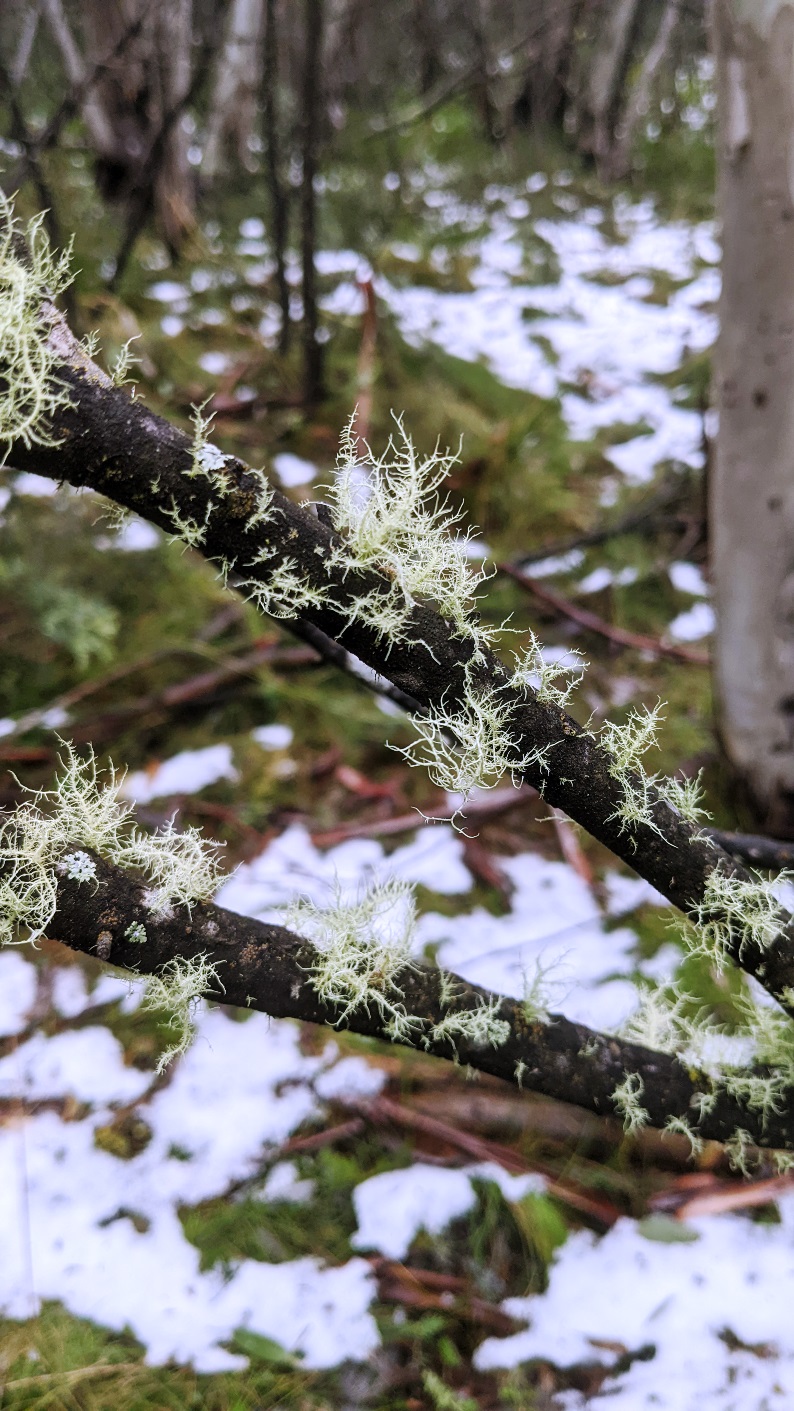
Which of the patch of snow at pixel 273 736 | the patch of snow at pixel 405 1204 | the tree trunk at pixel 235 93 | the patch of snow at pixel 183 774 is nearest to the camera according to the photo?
the patch of snow at pixel 405 1204

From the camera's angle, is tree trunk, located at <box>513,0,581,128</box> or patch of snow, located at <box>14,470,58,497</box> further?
tree trunk, located at <box>513,0,581,128</box>

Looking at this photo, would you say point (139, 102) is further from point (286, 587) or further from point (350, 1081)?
point (350, 1081)

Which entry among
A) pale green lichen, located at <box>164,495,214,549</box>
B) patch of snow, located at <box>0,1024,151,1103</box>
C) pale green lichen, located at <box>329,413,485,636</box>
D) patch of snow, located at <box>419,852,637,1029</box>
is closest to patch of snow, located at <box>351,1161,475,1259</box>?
patch of snow, located at <box>419,852,637,1029</box>

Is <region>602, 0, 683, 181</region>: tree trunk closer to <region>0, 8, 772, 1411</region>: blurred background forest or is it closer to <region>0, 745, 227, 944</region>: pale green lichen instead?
<region>0, 8, 772, 1411</region>: blurred background forest

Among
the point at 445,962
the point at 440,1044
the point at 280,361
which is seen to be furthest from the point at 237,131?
the point at 440,1044

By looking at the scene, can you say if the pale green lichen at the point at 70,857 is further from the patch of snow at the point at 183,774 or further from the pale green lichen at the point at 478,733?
the patch of snow at the point at 183,774

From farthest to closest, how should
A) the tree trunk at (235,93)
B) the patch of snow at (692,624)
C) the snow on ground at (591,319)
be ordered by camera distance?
1. the tree trunk at (235,93)
2. the snow on ground at (591,319)
3. the patch of snow at (692,624)

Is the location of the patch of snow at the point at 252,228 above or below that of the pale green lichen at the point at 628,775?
above

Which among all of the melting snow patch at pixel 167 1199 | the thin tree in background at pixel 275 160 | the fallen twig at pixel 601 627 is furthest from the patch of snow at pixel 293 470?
the melting snow patch at pixel 167 1199
